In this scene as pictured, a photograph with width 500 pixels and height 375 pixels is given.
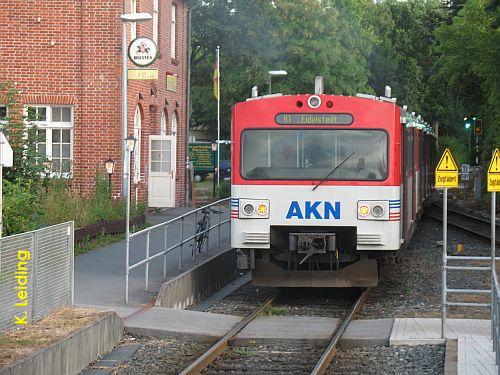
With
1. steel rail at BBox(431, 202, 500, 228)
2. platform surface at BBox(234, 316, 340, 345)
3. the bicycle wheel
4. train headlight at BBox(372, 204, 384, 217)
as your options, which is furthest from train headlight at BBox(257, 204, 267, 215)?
steel rail at BBox(431, 202, 500, 228)

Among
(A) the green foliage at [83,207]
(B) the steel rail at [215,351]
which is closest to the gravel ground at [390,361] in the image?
(B) the steel rail at [215,351]

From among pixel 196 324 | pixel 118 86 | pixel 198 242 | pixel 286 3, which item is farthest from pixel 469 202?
pixel 196 324

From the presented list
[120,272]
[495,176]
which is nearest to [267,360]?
[495,176]

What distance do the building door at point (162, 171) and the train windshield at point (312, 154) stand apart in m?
15.2

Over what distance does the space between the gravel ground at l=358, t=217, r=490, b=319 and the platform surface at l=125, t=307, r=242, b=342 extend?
2.40 meters

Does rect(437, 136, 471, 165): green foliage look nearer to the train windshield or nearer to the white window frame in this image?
the white window frame

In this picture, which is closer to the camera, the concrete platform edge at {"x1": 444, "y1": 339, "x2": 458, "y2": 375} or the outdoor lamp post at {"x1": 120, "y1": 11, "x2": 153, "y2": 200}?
the concrete platform edge at {"x1": 444, "y1": 339, "x2": 458, "y2": 375}

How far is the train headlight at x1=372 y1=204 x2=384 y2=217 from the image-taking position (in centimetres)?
1577

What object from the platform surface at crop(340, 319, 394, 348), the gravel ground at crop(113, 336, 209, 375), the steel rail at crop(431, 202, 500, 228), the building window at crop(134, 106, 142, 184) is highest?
the building window at crop(134, 106, 142, 184)

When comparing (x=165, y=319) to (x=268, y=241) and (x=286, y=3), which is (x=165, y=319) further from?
(x=286, y=3)

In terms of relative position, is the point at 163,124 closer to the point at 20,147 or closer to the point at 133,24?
the point at 133,24

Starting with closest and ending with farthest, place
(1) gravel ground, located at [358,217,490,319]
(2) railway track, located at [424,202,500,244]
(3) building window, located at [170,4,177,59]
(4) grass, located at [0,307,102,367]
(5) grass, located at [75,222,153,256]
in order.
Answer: (4) grass, located at [0,307,102,367] → (1) gravel ground, located at [358,217,490,319] → (5) grass, located at [75,222,153,256] → (2) railway track, located at [424,202,500,244] → (3) building window, located at [170,4,177,59]

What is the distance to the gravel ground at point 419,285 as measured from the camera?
15.3 metres

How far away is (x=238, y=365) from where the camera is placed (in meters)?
11.4
